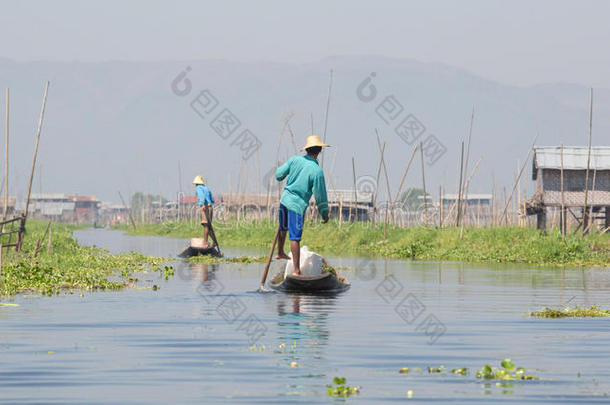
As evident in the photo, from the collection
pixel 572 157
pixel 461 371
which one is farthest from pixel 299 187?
pixel 572 157

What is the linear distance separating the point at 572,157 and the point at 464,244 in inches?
594

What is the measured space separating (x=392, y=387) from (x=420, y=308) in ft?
17.3

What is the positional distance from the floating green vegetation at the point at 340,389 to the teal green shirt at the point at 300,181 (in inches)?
292

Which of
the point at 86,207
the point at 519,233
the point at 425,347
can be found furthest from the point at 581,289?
the point at 86,207

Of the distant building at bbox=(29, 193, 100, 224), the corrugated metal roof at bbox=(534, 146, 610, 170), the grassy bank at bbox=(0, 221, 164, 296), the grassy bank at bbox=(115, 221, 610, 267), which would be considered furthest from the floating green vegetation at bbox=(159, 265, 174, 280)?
the distant building at bbox=(29, 193, 100, 224)

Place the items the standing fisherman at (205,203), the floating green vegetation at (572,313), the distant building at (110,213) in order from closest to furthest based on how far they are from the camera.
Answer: the floating green vegetation at (572,313), the standing fisherman at (205,203), the distant building at (110,213)

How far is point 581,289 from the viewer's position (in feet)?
48.9

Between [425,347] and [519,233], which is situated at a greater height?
[519,233]

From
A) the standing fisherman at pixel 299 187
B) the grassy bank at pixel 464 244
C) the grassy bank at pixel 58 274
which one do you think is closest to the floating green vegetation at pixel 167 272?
the grassy bank at pixel 58 274

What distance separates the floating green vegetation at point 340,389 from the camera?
235 inches

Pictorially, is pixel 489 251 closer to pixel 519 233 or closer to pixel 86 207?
pixel 519 233

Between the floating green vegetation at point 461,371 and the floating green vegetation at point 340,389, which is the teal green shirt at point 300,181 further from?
the floating green vegetation at point 340,389

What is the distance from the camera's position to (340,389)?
19.8ft

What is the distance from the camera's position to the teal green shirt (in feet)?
44.7
